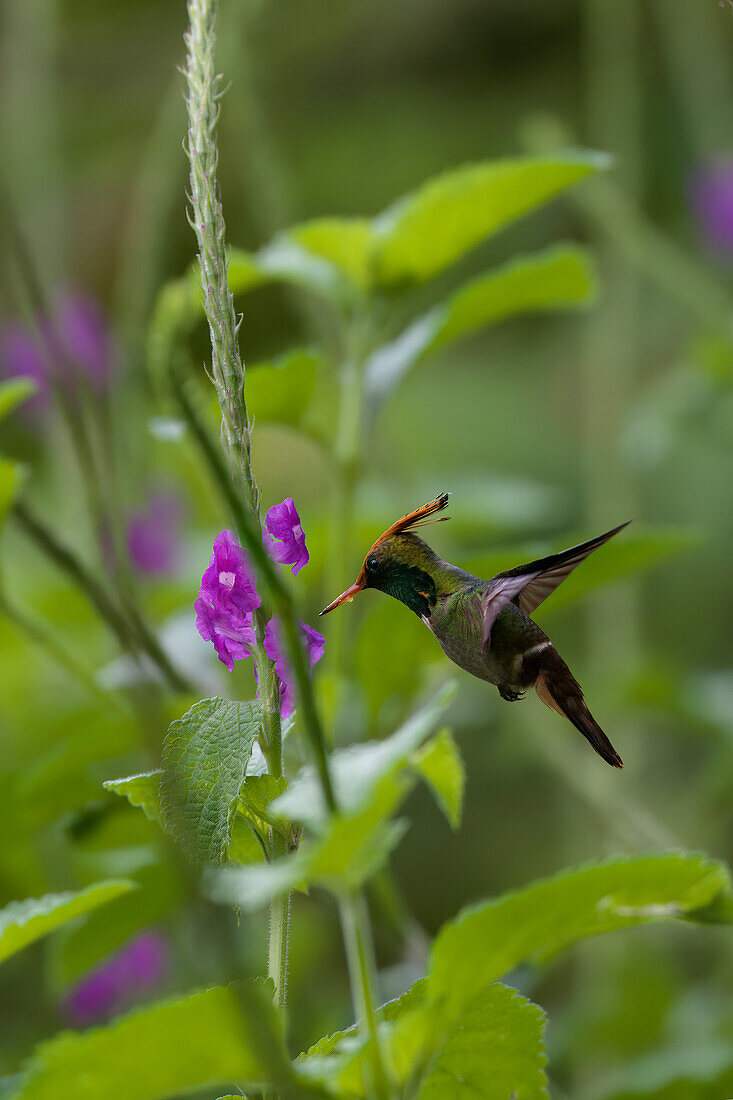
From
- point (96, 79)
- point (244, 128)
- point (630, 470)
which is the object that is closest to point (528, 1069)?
point (244, 128)

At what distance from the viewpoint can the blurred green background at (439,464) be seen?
38 centimetres

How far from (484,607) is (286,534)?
1.5 inches

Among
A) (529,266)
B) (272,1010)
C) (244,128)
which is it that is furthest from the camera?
(244,128)

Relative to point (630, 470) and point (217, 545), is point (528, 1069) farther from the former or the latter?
point (630, 470)

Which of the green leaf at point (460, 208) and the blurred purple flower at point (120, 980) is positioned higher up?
the green leaf at point (460, 208)

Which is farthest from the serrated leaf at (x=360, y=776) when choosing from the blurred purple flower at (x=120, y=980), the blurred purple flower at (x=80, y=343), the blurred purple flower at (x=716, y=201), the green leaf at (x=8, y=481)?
the blurred purple flower at (x=716, y=201)

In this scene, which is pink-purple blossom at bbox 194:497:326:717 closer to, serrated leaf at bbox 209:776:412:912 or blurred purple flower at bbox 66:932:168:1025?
serrated leaf at bbox 209:776:412:912

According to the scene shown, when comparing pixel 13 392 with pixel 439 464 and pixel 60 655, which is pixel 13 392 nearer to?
pixel 60 655

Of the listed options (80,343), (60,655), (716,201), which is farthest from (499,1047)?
(716,201)

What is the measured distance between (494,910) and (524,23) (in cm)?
155

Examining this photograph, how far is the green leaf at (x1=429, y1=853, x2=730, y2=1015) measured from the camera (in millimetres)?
159

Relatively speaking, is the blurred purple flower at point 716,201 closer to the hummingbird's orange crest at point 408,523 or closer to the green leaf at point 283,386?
the green leaf at point 283,386

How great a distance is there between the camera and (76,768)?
0.37 meters

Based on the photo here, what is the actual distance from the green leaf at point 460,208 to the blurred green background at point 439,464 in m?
0.05
